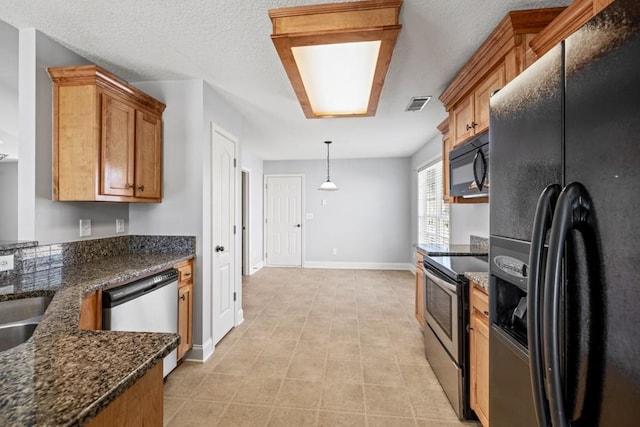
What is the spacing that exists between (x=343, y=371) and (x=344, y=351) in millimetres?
328

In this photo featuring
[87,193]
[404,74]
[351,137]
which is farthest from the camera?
[351,137]

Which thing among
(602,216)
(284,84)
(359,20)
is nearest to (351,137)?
(284,84)

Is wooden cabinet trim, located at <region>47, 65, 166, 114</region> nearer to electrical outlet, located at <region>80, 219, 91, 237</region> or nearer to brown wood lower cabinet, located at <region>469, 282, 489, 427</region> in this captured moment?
electrical outlet, located at <region>80, 219, 91, 237</region>

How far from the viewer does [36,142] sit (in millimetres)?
1856

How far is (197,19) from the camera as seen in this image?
171cm

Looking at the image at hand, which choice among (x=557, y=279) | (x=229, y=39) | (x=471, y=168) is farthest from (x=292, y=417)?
(x=229, y=39)

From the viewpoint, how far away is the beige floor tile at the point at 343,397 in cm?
193

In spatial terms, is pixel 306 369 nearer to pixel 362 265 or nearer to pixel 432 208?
pixel 432 208

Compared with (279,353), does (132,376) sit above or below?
above

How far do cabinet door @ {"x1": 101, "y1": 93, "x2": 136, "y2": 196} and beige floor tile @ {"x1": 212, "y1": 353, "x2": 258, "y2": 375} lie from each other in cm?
154

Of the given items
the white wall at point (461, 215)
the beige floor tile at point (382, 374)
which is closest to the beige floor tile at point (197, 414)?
the beige floor tile at point (382, 374)

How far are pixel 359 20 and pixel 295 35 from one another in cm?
36

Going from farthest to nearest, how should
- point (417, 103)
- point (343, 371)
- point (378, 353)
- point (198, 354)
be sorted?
point (417, 103) → point (378, 353) → point (198, 354) → point (343, 371)

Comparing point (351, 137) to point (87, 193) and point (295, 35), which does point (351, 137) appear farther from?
point (87, 193)
